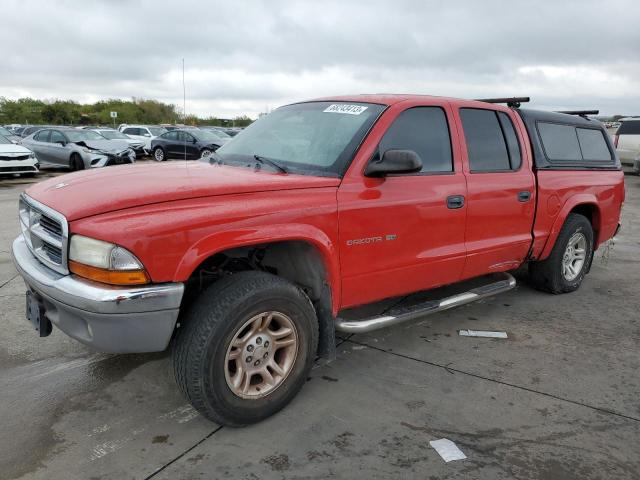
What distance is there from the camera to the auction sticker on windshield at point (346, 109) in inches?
140

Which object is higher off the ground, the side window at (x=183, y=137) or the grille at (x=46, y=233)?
the side window at (x=183, y=137)

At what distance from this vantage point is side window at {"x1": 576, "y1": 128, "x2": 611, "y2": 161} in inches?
207

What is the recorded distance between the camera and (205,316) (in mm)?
2604

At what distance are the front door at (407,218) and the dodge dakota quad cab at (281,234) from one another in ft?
0.04

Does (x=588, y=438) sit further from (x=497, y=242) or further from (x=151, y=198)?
(x=151, y=198)

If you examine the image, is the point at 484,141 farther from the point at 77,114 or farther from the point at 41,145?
the point at 77,114

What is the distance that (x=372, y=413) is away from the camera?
9.88 feet

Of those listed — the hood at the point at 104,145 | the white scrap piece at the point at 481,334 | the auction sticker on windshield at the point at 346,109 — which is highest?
the auction sticker on windshield at the point at 346,109

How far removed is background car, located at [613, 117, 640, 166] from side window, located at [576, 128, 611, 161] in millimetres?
13043

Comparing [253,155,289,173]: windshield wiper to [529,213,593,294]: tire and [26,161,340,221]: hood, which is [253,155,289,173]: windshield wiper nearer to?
[26,161,340,221]: hood

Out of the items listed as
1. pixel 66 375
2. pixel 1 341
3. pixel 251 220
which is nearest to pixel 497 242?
pixel 251 220

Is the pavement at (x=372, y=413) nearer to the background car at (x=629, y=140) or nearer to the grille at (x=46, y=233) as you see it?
the grille at (x=46, y=233)

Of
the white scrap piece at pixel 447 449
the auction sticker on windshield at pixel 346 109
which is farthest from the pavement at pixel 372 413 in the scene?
the auction sticker on windshield at pixel 346 109

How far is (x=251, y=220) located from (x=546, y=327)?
292 cm
